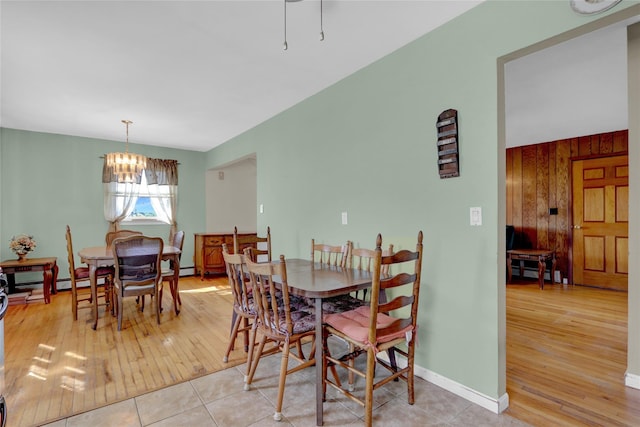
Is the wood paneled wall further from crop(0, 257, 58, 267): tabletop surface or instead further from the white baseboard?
crop(0, 257, 58, 267): tabletop surface

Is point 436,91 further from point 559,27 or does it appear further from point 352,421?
point 352,421

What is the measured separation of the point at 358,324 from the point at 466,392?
85cm

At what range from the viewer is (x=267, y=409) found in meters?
1.95

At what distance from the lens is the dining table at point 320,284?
5.98 ft

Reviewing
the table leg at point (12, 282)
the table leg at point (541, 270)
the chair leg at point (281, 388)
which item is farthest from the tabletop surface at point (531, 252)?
the table leg at point (12, 282)

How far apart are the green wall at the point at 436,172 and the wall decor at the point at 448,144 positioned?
4 cm

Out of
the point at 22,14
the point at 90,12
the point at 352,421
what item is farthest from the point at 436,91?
the point at 22,14

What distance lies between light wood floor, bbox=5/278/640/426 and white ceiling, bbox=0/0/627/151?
8.01 ft

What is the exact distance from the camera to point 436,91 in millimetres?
2246

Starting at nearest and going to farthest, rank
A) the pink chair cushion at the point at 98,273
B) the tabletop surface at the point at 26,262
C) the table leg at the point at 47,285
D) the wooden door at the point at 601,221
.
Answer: the pink chair cushion at the point at 98,273 → the tabletop surface at the point at 26,262 → the table leg at the point at 47,285 → the wooden door at the point at 601,221

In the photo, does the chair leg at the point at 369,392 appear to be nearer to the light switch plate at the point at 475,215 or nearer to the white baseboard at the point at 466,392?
the white baseboard at the point at 466,392

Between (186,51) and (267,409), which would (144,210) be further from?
(267,409)

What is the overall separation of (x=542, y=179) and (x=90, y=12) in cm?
647

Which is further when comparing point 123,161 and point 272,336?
point 123,161
